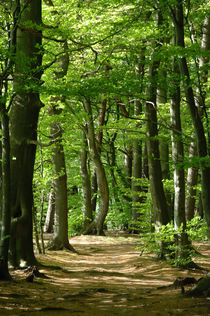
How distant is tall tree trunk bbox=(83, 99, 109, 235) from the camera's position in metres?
16.6

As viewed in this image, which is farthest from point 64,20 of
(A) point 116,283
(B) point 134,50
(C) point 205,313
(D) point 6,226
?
(C) point 205,313

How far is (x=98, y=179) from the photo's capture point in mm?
17188

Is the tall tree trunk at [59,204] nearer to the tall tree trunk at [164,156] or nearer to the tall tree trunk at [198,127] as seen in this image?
the tall tree trunk at [164,156]

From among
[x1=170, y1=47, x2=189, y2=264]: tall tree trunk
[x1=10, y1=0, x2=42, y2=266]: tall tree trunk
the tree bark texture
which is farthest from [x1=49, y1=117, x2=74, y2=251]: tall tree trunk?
[x1=170, y1=47, x2=189, y2=264]: tall tree trunk

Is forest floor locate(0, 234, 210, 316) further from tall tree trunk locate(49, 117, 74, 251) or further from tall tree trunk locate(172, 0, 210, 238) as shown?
tall tree trunk locate(172, 0, 210, 238)

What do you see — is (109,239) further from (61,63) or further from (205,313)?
(205,313)

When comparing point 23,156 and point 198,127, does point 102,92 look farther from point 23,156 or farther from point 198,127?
point 23,156

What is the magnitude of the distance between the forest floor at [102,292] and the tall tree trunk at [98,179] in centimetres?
561

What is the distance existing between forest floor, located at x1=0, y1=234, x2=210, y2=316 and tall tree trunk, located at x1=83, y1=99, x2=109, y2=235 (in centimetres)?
561

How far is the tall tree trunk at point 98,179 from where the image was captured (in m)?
16.6

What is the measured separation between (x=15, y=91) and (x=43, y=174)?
4.97 m

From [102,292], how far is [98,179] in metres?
10.6

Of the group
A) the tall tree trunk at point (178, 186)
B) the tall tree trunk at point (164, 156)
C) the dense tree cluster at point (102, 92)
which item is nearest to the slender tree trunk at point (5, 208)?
the dense tree cluster at point (102, 92)

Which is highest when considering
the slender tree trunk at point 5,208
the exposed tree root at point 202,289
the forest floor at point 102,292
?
the slender tree trunk at point 5,208
